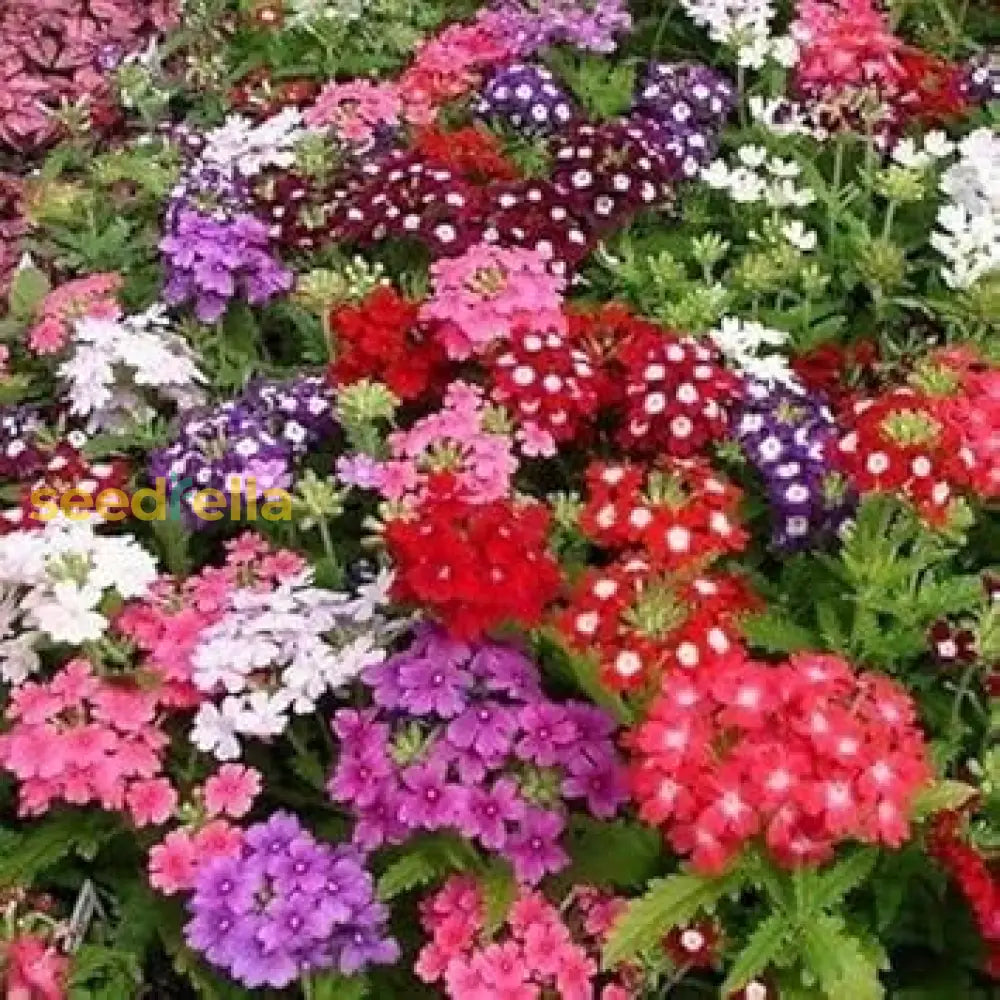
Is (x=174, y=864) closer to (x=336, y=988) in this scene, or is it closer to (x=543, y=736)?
(x=336, y=988)

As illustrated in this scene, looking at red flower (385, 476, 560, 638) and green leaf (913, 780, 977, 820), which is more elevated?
red flower (385, 476, 560, 638)

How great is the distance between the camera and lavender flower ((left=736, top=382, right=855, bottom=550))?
3688 mm

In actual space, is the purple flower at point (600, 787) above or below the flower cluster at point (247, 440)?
above

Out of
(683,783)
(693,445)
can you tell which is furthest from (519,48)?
(683,783)

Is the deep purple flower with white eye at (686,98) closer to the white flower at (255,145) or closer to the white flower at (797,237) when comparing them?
the white flower at (797,237)

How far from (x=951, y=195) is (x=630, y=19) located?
1084 mm

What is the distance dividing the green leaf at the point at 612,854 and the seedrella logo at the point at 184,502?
871mm

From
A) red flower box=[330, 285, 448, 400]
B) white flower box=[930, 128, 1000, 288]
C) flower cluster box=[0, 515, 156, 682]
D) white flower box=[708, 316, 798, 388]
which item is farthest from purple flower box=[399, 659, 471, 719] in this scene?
white flower box=[930, 128, 1000, 288]

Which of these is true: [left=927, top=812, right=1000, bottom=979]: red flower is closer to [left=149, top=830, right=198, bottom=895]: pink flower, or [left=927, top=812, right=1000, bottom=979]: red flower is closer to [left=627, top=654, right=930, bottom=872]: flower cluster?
[left=627, top=654, right=930, bottom=872]: flower cluster

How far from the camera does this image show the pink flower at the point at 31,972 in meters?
3.18

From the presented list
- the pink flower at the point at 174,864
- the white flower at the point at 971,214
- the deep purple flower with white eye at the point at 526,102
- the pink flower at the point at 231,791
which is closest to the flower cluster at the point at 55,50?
the deep purple flower with white eye at the point at 526,102

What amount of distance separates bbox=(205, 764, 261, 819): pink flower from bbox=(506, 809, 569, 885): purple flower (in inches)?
16.7

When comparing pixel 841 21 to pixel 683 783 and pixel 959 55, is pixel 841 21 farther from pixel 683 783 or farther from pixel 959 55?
pixel 683 783

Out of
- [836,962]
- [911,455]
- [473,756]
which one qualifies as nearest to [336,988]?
[473,756]
